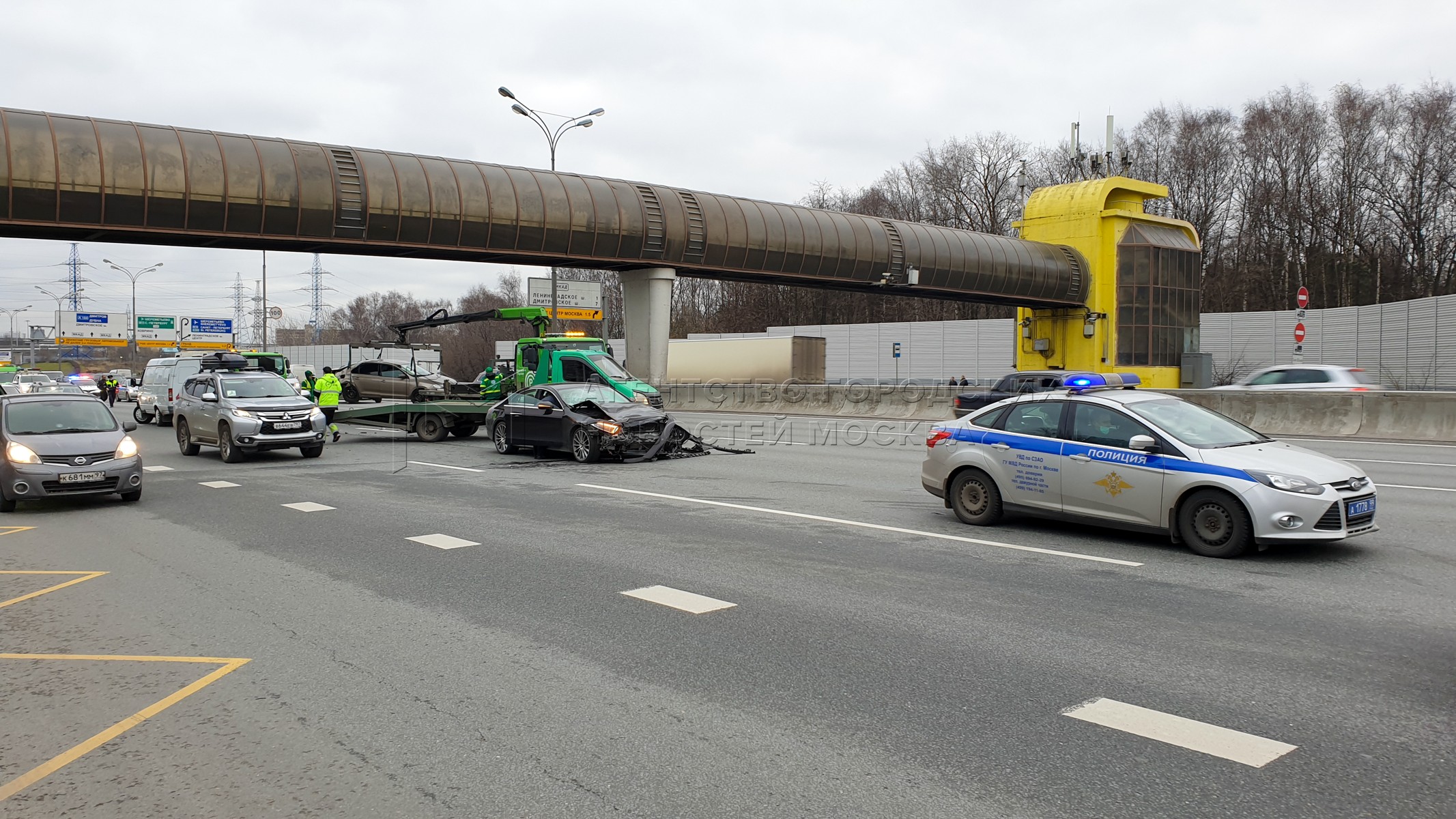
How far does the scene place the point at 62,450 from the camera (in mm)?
12469

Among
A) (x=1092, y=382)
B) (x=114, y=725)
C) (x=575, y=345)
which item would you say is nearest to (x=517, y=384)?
(x=575, y=345)

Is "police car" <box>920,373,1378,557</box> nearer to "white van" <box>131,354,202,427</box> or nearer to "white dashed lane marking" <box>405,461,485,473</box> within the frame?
"white dashed lane marking" <box>405,461,485,473</box>

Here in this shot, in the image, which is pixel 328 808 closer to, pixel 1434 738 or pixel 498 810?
pixel 498 810

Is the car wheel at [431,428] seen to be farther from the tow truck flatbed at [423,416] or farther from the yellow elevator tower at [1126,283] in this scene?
the yellow elevator tower at [1126,283]

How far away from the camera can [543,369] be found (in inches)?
1019

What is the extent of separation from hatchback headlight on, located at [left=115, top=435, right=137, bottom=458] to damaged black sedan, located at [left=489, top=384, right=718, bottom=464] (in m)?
6.71

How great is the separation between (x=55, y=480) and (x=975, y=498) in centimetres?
1094

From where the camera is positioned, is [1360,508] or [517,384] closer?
[1360,508]

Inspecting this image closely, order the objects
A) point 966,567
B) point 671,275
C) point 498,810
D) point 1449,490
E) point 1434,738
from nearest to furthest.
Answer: point 498,810 → point 1434,738 → point 966,567 → point 1449,490 → point 671,275

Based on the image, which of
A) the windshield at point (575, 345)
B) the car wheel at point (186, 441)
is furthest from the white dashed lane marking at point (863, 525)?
the windshield at point (575, 345)

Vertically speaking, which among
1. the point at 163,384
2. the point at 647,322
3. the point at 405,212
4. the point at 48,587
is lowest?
the point at 48,587

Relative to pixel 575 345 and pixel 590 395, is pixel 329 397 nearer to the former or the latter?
pixel 575 345

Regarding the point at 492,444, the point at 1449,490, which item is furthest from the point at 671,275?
the point at 1449,490

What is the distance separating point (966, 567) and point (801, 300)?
257 ft
